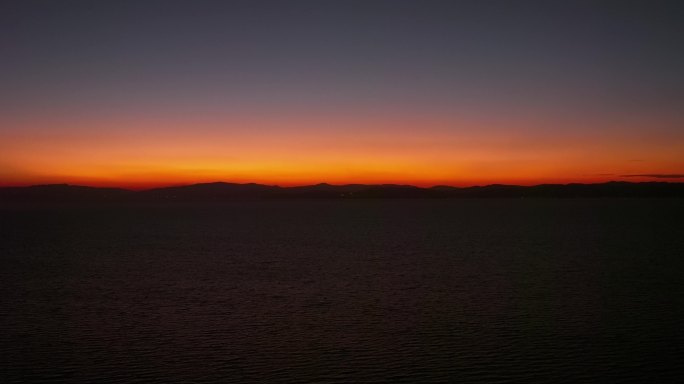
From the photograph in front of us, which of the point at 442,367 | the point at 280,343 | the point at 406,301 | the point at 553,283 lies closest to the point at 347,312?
the point at 406,301

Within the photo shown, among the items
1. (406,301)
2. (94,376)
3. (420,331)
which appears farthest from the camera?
(406,301)

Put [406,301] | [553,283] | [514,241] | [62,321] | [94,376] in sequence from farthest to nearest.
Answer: [514,241], [553,283], [406,301], [62,321], [94,376]

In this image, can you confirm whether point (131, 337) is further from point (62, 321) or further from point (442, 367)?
point (442, 367)

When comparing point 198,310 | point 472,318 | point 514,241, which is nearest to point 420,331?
point 472,318

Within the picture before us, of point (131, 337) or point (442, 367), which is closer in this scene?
point (442, 367)

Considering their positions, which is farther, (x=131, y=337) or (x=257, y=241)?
(x=257, y=241)

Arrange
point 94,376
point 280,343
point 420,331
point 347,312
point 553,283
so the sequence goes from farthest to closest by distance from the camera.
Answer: point 553,283 → point 347,312 → point 420,331 → point 280,343 → point 94,376

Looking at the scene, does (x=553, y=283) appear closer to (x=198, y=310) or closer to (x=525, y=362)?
(x=525, y=362)

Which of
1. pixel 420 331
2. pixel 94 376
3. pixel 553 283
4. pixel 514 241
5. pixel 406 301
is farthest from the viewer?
pixel 514 241

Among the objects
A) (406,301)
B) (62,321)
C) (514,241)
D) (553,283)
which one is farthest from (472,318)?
(514,241)
